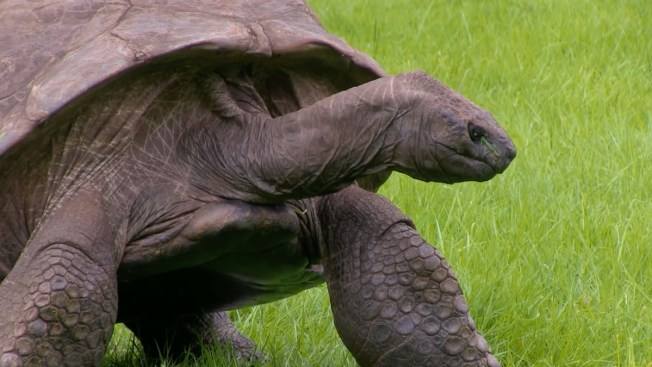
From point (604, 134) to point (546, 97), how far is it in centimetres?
67

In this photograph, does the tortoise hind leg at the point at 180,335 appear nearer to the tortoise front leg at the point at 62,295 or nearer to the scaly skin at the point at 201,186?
the scaly skin at the point at 201,186

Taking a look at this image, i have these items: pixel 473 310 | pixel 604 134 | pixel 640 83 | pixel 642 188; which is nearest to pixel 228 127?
pixel 473 310

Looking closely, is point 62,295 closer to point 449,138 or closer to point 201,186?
point 201,186

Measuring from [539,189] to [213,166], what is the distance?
218 cm

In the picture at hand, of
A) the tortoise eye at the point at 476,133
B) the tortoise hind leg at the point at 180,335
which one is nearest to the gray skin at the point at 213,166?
the tortoise eye at the point at 476,133

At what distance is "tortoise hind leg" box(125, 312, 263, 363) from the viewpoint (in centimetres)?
366

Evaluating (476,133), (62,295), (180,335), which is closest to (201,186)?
(62,295)

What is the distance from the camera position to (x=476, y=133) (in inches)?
104

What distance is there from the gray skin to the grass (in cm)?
51

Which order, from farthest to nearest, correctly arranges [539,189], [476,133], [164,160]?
[539,189] → [164,160] → [476,133]

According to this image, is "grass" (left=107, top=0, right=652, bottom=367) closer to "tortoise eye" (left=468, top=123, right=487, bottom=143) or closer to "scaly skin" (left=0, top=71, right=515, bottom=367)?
"scaly skin" (left=0, top=71, right=515, bottom=367)

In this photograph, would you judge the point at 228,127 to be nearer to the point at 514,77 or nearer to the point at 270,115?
the point at 270,115

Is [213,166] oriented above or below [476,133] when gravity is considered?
below

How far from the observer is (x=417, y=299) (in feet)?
9.86
